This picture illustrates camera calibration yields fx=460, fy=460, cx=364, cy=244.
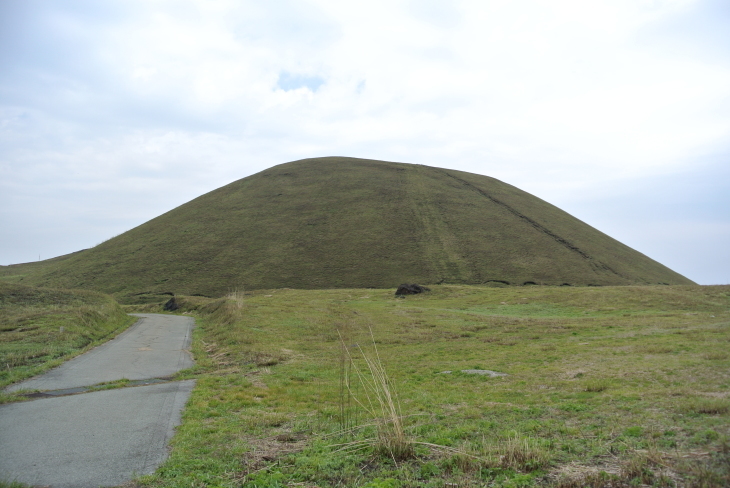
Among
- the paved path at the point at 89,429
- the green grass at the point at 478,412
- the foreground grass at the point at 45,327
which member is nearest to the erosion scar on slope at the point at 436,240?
the green grass at the point at 478,412

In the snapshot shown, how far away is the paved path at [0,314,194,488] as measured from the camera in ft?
21.5

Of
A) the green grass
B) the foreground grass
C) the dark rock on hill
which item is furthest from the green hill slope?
the green grass

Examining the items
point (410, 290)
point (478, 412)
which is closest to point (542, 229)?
point (410, 290)

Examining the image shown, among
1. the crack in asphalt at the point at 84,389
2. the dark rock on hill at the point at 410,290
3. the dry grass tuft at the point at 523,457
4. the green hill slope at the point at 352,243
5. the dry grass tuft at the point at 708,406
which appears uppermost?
the green hill slope at the point at 352,243

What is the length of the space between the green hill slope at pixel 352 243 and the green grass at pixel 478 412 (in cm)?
5190

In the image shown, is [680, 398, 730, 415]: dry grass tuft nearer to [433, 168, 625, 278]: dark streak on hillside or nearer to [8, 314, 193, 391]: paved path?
[8, 314, 193, 391]: paved path

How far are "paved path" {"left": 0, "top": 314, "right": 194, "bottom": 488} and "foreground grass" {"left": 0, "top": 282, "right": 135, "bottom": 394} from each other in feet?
4.26

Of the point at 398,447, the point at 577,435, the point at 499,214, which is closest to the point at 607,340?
the point at 577,435

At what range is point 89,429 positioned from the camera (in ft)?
27.9

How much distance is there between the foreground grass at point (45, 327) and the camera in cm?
1516

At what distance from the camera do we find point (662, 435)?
6574mm

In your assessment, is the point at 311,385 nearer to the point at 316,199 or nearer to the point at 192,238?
the point at 192,238

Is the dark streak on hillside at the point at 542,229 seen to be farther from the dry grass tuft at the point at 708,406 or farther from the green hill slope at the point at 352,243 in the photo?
the dry grass tuft at the point at 708,406

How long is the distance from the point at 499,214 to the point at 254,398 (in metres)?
94.2
